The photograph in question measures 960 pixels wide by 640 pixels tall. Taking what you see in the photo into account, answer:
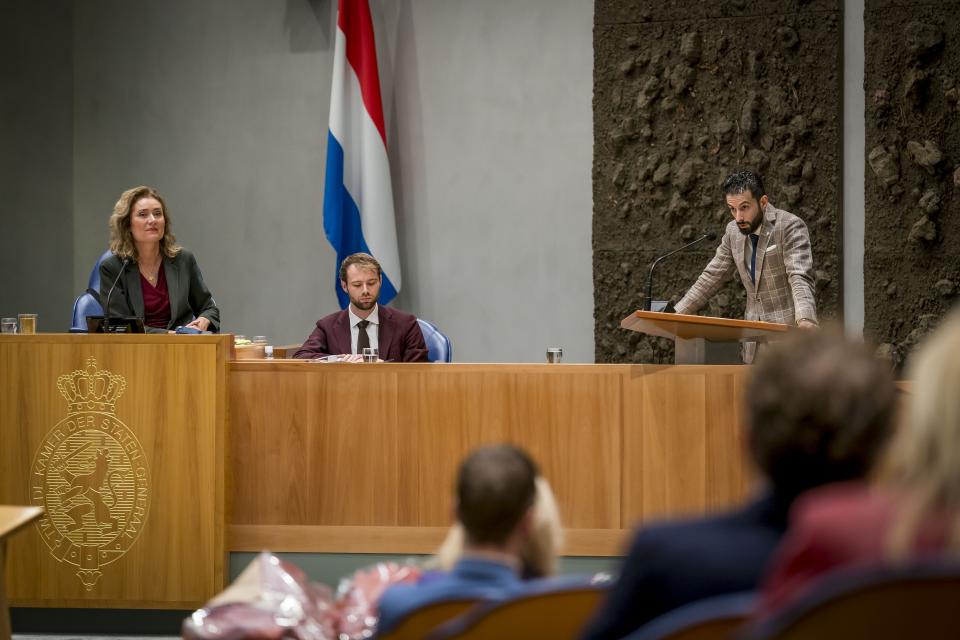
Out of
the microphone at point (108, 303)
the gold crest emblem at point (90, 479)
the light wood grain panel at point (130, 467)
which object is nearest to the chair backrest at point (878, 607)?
the light wood grain panel at point (130, 467)

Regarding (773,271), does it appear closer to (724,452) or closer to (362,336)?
(724,452)

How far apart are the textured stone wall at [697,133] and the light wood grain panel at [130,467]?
121 inches

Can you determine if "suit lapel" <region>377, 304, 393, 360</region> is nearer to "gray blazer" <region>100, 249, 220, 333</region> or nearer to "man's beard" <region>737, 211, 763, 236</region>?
"gray blazer" <region>100, 249, 220, 333</region>

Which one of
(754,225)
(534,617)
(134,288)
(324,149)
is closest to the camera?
(534,617)

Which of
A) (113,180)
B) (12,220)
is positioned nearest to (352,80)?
(113,180)

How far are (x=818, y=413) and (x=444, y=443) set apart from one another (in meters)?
2.81

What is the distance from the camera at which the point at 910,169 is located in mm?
6004

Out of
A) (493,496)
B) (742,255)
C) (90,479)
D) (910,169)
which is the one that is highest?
(910,169)

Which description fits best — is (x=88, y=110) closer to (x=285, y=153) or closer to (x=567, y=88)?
(x=285, y=153)

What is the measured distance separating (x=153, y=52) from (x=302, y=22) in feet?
3.25

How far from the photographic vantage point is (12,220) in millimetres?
6215

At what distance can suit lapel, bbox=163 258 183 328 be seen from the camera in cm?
486

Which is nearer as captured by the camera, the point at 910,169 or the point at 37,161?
the point at 910,169

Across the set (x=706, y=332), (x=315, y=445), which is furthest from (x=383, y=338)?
(x=706, y=332)
